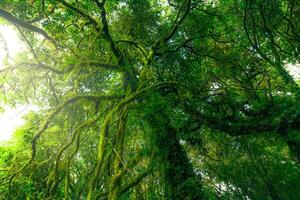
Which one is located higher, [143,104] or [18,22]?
[18,22]

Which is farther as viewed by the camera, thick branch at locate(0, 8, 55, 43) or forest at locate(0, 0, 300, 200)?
thick branch at locate(0, 8, 55, 43)

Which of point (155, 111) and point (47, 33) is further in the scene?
point (47, 33)

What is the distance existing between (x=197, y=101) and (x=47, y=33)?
344 cm

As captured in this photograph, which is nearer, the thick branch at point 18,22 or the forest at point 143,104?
the forest at point 143,104

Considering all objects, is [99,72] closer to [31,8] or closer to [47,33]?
[47,33]

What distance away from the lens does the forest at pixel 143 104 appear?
15.7 ft

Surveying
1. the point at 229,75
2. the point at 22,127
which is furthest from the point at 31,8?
the point at 229,75

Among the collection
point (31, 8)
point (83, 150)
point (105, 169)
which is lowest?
point (105, 169)

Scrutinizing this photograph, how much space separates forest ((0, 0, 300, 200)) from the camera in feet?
15.7

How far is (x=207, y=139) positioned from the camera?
Answer: 7387 millimetres

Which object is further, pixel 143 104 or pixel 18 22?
pixel 18 22

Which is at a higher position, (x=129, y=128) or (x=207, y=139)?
(x=207, y=139)

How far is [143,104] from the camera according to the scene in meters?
4.98

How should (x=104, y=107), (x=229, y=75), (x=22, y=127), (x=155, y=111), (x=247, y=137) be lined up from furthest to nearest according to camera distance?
(x=229, y=75), (x=247, y=137), (x=104, y=107), (x=22, y=127), (x=155, y=111)
